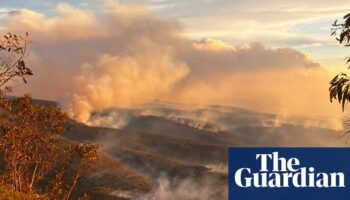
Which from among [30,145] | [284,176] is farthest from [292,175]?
[30,145]

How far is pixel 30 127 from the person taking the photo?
1174 inches

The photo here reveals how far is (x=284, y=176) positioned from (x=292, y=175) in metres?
0.18

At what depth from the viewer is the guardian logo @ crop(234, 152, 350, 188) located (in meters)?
15.5

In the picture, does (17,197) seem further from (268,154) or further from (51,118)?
(268,154)

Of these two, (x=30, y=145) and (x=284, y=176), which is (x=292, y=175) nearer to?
(x=284, y=176)

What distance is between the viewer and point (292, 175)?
15.5 metres

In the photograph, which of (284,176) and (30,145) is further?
(30,145)

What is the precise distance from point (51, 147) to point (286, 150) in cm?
1661

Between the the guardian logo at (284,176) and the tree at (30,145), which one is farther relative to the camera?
the tree at (30,145)

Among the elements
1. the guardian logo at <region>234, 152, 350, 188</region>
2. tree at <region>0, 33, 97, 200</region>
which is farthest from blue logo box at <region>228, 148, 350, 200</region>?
tree at <region>0, 33, 97, 200</region>

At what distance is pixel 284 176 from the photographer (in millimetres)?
15531

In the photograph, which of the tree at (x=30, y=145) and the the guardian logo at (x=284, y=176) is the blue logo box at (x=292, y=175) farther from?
the tree at (x=30, y=145)

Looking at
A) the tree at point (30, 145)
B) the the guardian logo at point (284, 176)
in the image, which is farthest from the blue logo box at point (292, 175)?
the tree at point (30, 145)

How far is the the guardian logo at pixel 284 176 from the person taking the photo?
15.5 m
